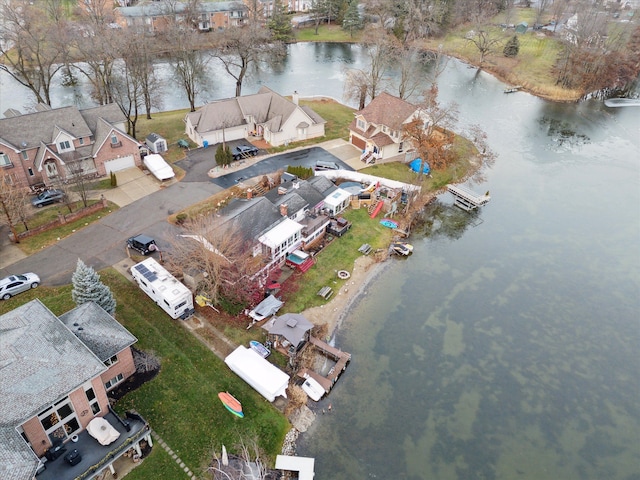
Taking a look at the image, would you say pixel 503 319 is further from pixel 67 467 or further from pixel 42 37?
pixel 42 37

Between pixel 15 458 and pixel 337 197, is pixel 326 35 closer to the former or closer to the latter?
pixel 337 197

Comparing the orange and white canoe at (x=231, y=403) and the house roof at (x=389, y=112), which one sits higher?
the house roof at (x=389, y=112)

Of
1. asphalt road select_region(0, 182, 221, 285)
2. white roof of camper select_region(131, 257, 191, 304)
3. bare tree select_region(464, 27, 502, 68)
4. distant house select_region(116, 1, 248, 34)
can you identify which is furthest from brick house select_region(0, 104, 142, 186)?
bare tree select_region(464, 27, 502, 68)

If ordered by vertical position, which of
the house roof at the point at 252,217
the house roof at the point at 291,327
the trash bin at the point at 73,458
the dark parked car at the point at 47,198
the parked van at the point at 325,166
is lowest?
→ the trash bin at the point at 73,458

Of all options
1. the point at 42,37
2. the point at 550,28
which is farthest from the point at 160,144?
the point at 550,28

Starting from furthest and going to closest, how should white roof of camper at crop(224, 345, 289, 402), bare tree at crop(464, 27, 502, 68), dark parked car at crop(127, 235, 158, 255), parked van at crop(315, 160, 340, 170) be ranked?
1. bare tree at crop(464, 27, 502, 68)
2. parked van at crop(315, 160, 340, 170)
3. dark parked car at crop(127, 235, 158, 255)
4. white roof of camper at crop(224, 345, 289, 402)

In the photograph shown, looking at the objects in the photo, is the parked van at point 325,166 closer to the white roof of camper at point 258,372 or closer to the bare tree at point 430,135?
the bare tree at point 430,135

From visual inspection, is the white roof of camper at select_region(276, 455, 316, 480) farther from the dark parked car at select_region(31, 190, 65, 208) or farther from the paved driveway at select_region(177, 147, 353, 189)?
the dark parked car at select_region(31, 190, 65, 208)

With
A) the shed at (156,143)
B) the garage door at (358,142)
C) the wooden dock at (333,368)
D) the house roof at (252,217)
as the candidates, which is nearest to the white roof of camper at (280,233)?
the house roof at (252,217)
